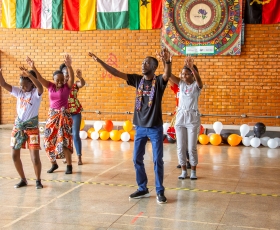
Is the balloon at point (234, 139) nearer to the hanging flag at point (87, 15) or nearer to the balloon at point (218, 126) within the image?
the balloon at point (218, 126)

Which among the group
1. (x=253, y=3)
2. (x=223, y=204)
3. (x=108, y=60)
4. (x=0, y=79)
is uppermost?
(x=253, y=3)

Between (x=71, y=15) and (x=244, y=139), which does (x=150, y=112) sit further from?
(x=71, y=15)

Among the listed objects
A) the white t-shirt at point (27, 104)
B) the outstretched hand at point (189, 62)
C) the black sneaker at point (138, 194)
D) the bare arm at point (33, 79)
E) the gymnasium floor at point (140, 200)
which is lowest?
the gymnasium floor at point (140, 200)

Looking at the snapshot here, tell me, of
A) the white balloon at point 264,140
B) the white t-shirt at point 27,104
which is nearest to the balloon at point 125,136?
the white balloon at point 264,140

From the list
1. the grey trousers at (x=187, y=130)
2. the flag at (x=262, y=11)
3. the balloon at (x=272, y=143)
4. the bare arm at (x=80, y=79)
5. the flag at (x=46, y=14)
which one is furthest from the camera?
the flag at (x=46, y=14)

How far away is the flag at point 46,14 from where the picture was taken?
12.6m

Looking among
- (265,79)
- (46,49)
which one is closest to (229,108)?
(265,79)

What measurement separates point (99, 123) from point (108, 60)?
2.08m

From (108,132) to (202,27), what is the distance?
3.78 m

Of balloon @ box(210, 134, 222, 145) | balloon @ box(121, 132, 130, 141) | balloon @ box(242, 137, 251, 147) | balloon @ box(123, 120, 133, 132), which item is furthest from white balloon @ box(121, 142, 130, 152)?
balloon @ box(242, 137, 251, 147)

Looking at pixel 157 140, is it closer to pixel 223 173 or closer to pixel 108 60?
pixel 223 173

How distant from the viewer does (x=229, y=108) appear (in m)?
A: 11.5

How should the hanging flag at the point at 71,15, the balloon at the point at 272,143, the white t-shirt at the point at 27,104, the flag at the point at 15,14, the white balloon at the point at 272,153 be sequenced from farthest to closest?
the flag at the point at 15,14 < the hanging flag at the point at 71,15 < the balloon at the point at 272,143 < the white balloon at the point at 272,153 < the white t-shirt at the point at 27,104

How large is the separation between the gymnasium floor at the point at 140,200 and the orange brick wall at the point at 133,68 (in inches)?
126
